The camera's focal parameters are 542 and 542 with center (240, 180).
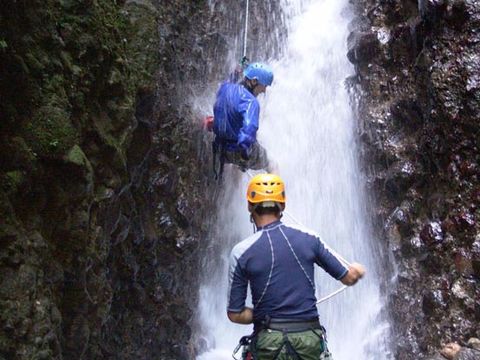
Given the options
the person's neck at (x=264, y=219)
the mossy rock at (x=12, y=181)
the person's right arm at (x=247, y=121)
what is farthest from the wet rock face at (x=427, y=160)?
the mossy rock at (x=12, y=181)

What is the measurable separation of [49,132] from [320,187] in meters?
6.77

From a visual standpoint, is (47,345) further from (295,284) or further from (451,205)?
(451,205)

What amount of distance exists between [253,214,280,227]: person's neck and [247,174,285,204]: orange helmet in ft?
0.35

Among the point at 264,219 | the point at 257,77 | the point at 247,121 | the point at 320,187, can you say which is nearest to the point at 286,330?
the point at 264,219

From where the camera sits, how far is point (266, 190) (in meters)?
3.78

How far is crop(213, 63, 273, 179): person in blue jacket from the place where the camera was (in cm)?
686

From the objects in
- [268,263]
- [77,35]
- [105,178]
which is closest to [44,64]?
[77,35]

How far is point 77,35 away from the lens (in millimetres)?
5141

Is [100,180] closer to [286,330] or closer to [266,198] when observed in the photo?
[266,198]

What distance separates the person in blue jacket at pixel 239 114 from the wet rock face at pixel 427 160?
2.85 m

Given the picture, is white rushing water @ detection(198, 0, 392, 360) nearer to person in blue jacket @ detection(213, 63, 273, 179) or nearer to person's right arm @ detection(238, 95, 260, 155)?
person in blue jacket @ detection(213, 63, 273, 179)

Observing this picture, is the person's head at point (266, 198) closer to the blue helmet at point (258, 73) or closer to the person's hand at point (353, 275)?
the person's hand at point (353, 275)

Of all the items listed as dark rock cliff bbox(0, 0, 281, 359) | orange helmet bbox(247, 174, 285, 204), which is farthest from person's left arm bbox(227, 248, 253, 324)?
dark rock cliff bbox(0, 0, 281, 359)

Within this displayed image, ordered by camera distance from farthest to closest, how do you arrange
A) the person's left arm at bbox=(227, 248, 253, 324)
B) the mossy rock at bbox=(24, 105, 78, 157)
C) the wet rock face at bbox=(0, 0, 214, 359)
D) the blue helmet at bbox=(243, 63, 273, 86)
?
the blue helmet at bbox=(243, 63, 273, 86) < the mossy rock at bbox=(24, 105, 78, 157) < the wet rock face at bbox=(0, 0, 214, 359) < the person's left arm at bbox=(227, 248, 253, 324)
